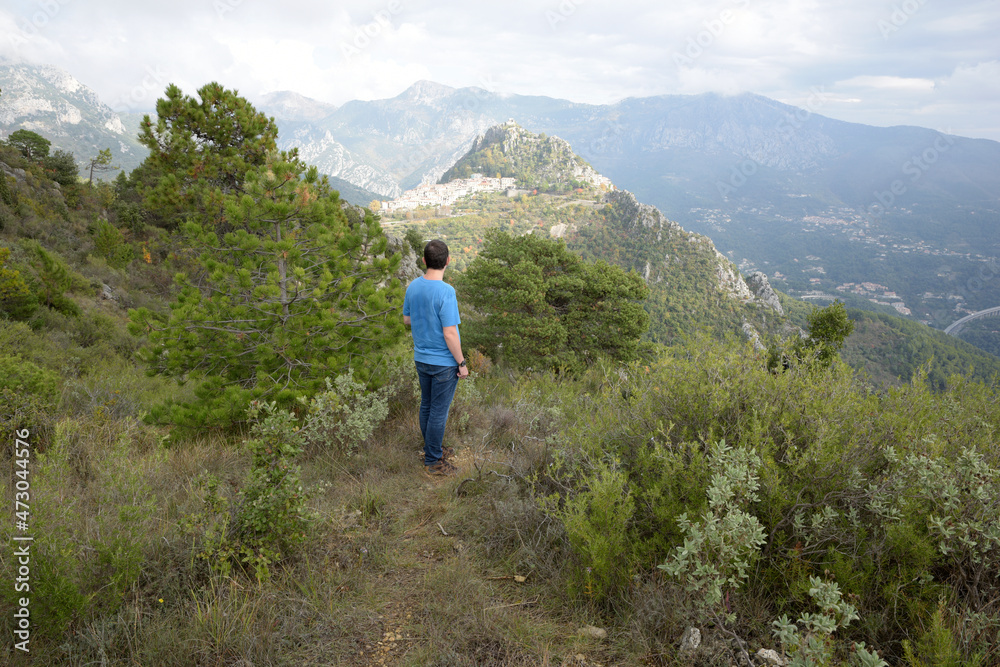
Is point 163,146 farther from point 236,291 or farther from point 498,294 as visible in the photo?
point 498,294

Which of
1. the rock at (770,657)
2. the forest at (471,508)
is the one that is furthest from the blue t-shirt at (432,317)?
the rock at (770,657)

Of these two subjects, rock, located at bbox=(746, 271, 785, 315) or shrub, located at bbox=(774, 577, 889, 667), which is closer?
shrub, located at bbox=(774, 577, 889, 667)

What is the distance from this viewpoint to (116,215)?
1819cm

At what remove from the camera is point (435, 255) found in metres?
3.34

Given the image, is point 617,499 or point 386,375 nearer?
A: point 617,499

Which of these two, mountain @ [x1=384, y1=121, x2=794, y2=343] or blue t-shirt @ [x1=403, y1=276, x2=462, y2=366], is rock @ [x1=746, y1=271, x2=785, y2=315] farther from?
blue t-shirt @ [x1=403, y1=276, x2=462, y2=366]

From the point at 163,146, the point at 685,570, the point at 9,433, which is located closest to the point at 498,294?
the point at 163,146

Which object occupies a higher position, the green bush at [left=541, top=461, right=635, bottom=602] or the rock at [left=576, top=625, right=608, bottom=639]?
the green bush at [left=541, top=461, right=635, bottom=602]

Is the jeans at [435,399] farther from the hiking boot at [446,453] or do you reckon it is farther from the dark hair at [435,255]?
the dark hair at [435,255]

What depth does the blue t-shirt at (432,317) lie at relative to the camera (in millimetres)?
3414

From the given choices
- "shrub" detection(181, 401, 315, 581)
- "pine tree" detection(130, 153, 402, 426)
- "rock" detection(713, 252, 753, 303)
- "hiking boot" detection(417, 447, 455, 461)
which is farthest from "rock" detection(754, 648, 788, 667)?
"rock" detection(713, 252, 753, 303)

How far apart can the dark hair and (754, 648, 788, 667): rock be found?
284 centimetres

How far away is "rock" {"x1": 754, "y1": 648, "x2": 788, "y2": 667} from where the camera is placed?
1580 millimetres

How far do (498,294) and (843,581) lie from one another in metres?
12.1
